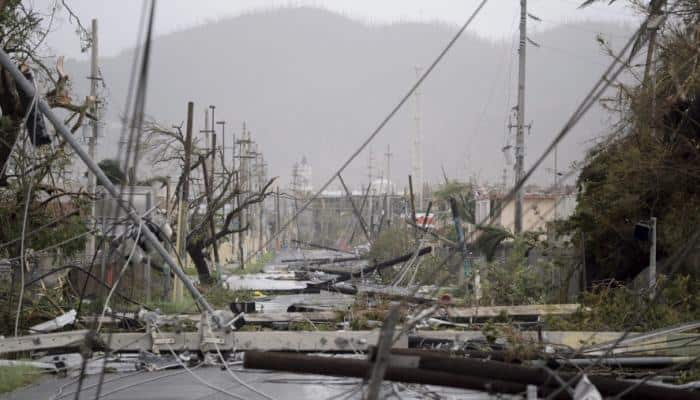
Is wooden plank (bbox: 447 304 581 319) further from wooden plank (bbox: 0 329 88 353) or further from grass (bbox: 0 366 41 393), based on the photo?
grass (bbox: 0 366 41 393)

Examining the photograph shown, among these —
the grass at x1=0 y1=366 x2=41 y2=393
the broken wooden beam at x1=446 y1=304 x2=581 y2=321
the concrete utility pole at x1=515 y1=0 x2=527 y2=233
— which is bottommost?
the grass at x1=0 y1=366 x2=41 y2=393

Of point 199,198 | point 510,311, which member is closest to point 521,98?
point 199,198

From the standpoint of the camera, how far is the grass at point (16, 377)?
879cm

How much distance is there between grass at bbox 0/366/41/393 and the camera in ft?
28.8

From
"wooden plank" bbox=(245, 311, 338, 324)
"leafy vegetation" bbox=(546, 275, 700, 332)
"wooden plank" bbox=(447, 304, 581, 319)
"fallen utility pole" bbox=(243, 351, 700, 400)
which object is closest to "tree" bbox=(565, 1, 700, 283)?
"leafy vegetation" bbox=(546, 275, 700, 332)

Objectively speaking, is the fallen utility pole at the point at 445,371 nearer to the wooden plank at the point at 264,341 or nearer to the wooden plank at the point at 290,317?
the wooden plank at the point at 264,341

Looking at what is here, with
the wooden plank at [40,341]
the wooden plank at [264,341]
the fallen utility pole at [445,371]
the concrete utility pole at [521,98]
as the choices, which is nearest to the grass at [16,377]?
the wooden plank at [40,341]

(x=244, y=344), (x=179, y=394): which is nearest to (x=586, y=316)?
(x=244, y=344)

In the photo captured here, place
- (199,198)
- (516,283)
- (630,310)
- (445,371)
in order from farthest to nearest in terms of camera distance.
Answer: (199,198), (516,283), (630,310), (445,371)

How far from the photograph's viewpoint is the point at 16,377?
29.1ft

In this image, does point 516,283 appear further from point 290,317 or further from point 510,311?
point 290,317

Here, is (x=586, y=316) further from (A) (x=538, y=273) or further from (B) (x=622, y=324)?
(A) (x=538, y=273)

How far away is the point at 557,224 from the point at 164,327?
43.9 feet

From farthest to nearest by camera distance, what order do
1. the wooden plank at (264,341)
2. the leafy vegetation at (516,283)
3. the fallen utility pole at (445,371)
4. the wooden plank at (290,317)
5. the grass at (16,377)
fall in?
1. the leafy vegetation at (516,283)
2. the wooden plank at (290,317)
3. the wooden plank at (264,341)
4. the grass at (16,377)
5. the fallen utility pole at (445,371)
